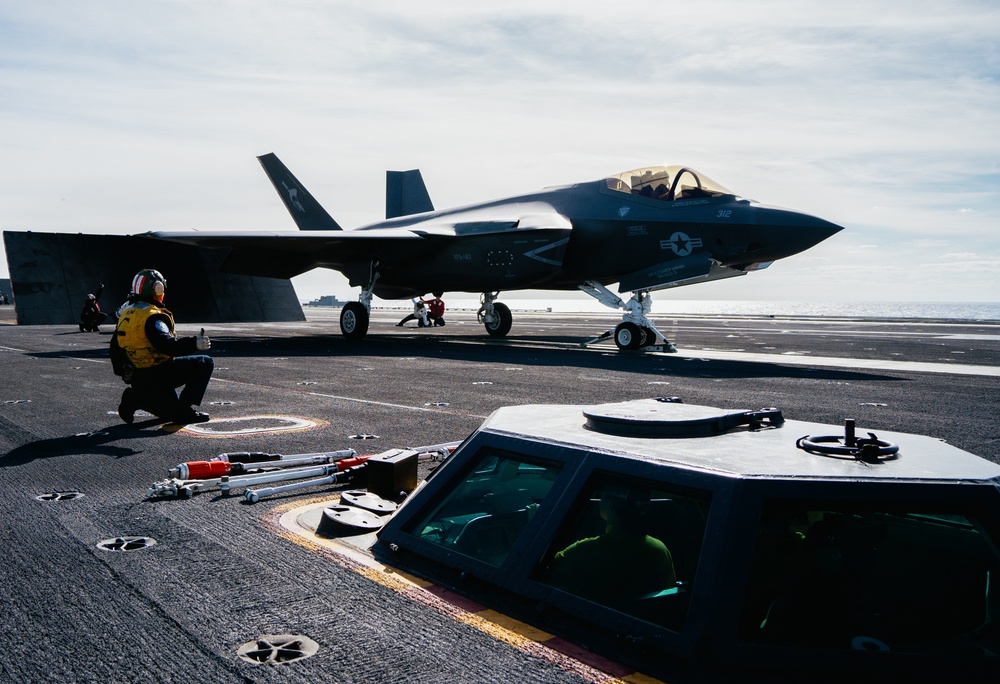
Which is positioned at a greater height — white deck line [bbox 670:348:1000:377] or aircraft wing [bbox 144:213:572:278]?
aircraft wing [bbox 144:213:572:278]

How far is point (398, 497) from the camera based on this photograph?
5637 millimetres

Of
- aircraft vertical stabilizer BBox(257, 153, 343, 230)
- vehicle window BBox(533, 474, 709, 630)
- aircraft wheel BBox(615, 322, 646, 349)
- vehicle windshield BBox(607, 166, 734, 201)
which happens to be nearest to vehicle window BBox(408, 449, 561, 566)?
vehicle window BBox(533, 474, 709, 630)

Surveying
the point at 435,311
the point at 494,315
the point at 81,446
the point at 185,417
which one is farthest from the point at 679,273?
the point at 435,311

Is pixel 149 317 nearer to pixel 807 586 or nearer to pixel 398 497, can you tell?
pixel 398 497

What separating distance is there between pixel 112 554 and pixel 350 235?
65.0 ft

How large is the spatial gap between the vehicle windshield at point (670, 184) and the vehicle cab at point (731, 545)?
16.4 m

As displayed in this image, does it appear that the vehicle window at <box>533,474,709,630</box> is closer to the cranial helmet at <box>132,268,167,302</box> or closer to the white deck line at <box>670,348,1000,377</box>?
the cranial helmet at <box>132,268,167,302</box>

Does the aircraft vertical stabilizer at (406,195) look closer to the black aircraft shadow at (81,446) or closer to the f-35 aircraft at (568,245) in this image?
the f-35 aircraft at (568,245)

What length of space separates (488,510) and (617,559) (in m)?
0.98

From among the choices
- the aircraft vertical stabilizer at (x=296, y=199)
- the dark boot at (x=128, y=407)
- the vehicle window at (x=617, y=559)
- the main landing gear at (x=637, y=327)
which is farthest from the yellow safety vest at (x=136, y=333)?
the aircraft vertical stabilizer at (x=296, y=199)

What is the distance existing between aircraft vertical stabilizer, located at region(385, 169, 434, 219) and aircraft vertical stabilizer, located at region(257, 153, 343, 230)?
2321mm

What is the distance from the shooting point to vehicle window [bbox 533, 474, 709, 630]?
3.40m

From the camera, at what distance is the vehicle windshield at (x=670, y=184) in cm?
1964

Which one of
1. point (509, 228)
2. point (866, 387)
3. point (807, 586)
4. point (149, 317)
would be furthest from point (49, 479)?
point (509, 228)
